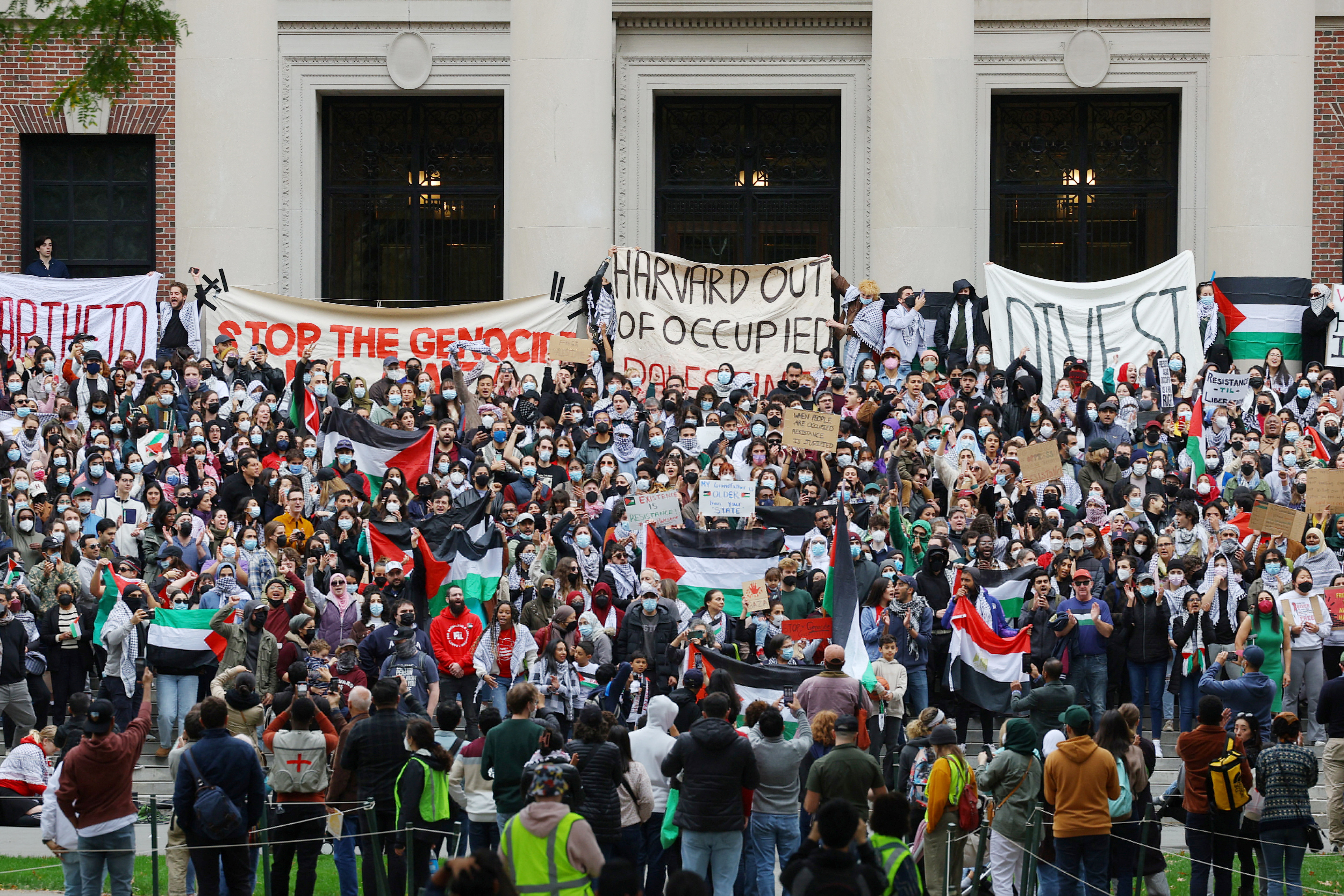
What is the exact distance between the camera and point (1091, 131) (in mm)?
30844

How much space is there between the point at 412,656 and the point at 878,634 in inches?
163

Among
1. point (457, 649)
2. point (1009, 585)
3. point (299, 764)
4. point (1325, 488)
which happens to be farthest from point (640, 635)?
point (1325, 488)

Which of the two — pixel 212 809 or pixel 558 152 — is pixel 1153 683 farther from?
pixel 558 152

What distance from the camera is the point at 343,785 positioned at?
41.2 ft

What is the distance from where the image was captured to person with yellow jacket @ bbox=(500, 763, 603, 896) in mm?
9945

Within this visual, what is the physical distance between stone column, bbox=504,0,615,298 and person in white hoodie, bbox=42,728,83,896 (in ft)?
51.3

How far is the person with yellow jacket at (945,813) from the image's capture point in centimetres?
1258

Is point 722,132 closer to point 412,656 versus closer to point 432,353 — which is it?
point 432,353

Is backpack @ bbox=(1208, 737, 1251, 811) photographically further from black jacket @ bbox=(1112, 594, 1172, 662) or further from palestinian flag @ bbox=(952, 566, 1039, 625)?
palestinian flag @ bbox=(952, 566, 1039, 625)

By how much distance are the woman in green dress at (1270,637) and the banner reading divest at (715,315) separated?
31.2 feet

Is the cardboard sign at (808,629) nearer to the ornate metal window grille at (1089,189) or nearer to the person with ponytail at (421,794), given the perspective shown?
the person with ponytail at (421,794)

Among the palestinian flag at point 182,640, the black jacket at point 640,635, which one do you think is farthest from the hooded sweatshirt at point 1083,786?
the palestinian flag at point 182,640

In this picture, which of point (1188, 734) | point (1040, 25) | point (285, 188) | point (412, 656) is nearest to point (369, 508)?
point (412, 656)

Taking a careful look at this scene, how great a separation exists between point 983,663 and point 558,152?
1194 cm
